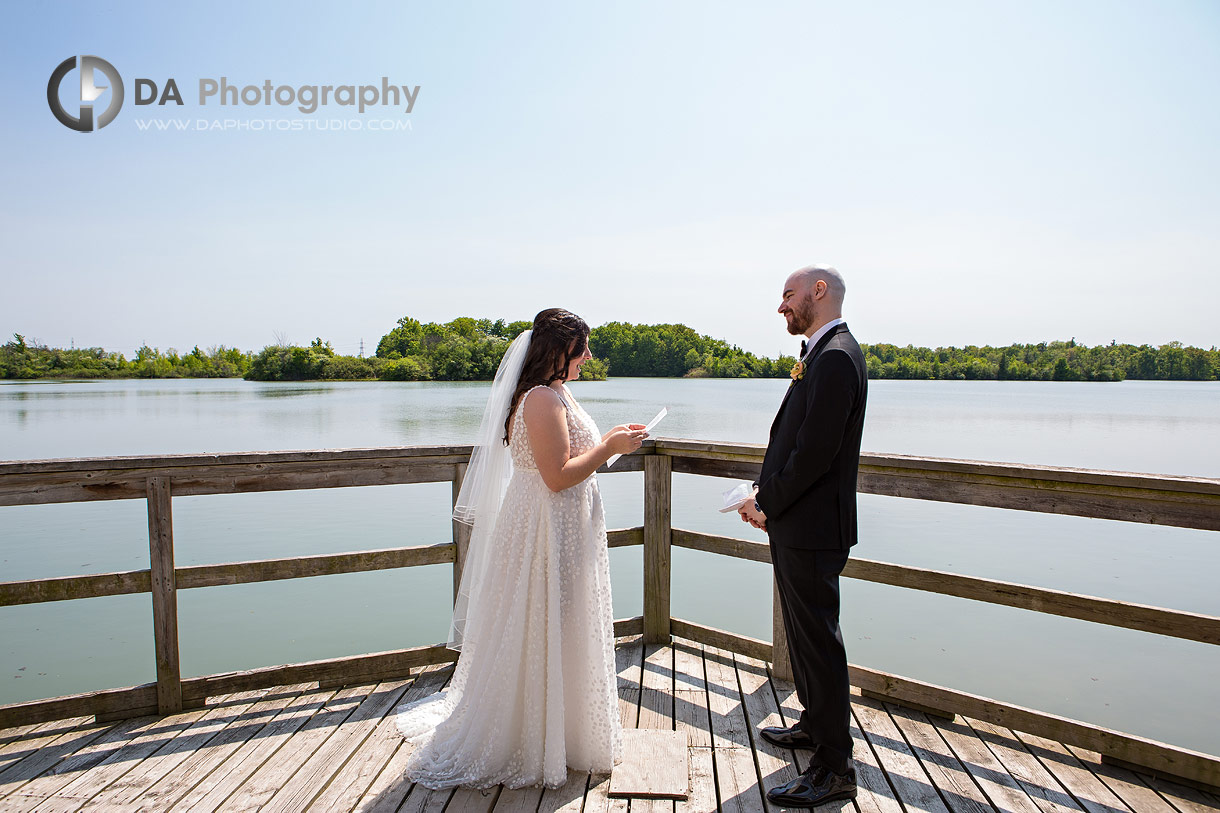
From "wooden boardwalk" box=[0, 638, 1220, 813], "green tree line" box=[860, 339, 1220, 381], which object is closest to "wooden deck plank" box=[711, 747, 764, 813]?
"wooden boardwalk" box=[0, 638, 1220, 813]

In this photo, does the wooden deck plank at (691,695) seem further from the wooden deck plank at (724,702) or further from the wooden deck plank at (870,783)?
the wooden deck plank at (870,783)

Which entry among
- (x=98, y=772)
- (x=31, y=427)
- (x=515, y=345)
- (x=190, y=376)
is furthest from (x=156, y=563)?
(x=190, y=376)

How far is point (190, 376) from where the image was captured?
1881 inches

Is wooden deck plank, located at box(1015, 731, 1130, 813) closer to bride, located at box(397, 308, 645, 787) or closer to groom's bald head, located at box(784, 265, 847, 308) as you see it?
bride, located at box(397, 308, 645, 787)

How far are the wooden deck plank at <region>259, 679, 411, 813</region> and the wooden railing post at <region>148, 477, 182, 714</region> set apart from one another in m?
0.82

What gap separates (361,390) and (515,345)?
3969 cm

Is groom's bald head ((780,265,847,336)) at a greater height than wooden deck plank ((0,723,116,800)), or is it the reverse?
groom's bald head ((780,265,847,336))

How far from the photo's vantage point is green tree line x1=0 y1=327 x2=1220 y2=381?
3300 centimetres

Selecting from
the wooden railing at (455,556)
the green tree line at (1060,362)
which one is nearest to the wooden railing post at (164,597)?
the wooden railing at (455,556)

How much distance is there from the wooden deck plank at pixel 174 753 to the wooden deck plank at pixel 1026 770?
122 inches

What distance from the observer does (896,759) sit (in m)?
2.68

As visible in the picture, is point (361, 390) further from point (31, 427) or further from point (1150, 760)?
point (1150, 760)

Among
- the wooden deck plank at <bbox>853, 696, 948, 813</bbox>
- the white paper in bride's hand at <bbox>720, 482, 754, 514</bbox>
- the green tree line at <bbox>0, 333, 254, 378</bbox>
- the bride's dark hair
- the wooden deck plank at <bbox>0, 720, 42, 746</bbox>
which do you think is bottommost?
the wooden deck plank at <bbox>853, 696, 948, 813</bbox>

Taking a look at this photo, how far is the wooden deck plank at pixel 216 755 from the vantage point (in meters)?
2.39
